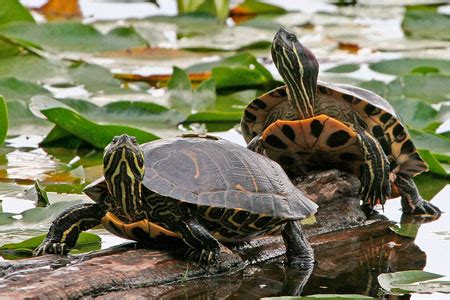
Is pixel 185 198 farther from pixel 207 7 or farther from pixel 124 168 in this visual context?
pixel 207 7

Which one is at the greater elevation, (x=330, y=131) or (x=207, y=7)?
(x=330, y=131)

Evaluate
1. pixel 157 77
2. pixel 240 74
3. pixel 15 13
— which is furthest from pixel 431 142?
pixel 15 13

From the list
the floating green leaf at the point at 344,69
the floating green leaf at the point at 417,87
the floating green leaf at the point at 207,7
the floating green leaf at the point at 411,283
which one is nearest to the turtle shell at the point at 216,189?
the floating green leaf at the point at 411,283

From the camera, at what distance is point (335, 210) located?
4926 mm

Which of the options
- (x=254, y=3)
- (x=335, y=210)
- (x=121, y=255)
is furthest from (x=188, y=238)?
(x=254, y=3)

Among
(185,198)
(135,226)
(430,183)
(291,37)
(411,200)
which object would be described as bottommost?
(430,183)

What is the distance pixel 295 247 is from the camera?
429 centimetres

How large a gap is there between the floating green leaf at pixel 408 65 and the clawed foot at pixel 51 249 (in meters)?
4.66

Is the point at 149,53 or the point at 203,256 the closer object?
the point at 203,256

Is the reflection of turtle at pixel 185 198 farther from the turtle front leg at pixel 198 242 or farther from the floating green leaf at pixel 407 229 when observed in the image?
the floating green leaf at pixel 407 229

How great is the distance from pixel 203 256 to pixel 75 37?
522cm

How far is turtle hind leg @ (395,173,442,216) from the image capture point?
5.26 m

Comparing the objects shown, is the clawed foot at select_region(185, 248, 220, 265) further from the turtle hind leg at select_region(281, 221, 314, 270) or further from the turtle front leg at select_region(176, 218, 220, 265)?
the turtle hind leg at select_region(281, 221, 314, 270)

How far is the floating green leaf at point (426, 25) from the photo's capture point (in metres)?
10.3
